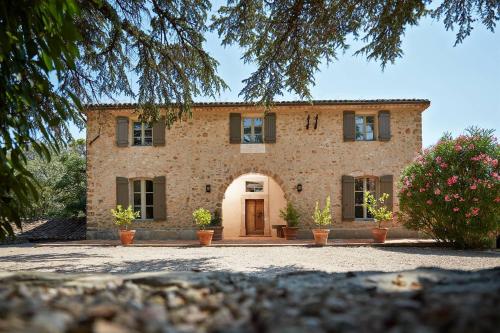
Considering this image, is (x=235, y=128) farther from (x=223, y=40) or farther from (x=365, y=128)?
(x=223, y=40)

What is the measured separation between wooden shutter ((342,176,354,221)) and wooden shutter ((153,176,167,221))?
20.3ft

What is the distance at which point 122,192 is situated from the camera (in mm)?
13180

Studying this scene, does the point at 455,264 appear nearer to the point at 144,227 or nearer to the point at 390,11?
the point at 390,11

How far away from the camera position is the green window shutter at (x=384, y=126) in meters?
13.0

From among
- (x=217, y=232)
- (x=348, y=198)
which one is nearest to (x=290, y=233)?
(x=348, y=198)

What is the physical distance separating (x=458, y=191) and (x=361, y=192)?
13.8ft

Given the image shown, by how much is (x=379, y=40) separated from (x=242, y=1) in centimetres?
234

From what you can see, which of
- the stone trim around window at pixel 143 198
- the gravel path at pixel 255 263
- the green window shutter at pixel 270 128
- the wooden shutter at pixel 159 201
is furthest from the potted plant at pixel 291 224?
the stone trim around window at pixel 143 198

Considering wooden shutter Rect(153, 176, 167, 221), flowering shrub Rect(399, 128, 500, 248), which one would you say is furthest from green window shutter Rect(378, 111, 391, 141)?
wooden shutter Rect(153, 176, 167, 221)

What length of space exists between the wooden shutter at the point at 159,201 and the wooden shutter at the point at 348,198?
6.20 metres

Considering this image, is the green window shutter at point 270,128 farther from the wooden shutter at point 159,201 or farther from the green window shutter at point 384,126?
the wooden shutter at point 159,201

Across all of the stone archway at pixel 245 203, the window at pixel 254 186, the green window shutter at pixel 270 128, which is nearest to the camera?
the green window shutter at pixel 270 128

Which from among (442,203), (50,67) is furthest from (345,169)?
(50,67)

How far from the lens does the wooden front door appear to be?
56.2 ft
